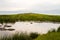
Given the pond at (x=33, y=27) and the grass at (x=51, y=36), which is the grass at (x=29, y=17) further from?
the grass at (x=51, y=36)

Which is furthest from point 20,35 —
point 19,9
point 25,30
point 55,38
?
point 55,38

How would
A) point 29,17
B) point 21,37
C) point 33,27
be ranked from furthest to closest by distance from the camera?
point 29,17, point 33,27, point 21,37

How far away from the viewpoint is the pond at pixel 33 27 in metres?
4.57

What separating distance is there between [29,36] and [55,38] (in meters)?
0.73

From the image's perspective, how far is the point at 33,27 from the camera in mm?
4660

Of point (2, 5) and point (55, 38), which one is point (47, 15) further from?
point (2, 5)

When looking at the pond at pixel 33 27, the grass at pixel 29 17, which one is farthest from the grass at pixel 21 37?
the grass at pixel 29 17

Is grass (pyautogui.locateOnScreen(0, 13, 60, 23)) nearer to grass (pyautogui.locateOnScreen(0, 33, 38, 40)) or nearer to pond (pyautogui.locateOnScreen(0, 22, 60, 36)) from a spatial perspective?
pond (pyautogui.locateOnScreen(0, 22, 60, 36))

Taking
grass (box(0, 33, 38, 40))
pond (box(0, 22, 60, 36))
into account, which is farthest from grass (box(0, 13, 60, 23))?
grass (box(0, 33, 38, 40))

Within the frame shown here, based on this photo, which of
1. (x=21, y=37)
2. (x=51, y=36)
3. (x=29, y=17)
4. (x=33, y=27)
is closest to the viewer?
(x=51, y=36)

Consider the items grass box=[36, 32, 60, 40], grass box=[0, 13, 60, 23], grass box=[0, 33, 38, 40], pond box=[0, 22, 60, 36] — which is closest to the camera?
grass box=[36, 32, 60, 40]

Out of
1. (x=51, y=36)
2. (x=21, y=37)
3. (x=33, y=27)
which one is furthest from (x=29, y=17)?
(x=51, y=36)

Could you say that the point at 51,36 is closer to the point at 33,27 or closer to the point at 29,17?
the point at 33,27

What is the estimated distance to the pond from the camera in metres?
4.57
